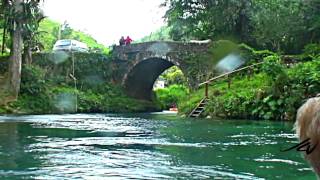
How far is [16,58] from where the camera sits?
25.2 m

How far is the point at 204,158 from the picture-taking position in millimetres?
7367

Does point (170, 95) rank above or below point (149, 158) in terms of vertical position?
above

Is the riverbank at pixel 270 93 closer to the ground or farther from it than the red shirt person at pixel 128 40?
closer to the ground

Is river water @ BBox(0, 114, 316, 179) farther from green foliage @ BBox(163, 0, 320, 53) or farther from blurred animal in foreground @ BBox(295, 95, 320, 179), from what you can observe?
green foliage @ BBox(163, 0, 320, 53)

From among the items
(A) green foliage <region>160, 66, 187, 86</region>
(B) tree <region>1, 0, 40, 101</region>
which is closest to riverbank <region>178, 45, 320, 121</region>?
(B) tree <region>1, 0, 40, 101</region>

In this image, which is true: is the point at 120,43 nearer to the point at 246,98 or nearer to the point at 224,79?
the point at 224,79

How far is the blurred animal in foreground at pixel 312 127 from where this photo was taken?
1363mm

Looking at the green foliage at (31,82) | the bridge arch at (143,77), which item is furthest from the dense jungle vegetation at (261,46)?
the green foliage at (31,82)

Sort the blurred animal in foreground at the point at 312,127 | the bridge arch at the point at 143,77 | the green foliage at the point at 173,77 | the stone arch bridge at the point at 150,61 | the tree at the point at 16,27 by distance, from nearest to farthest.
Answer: the blurred animal in foreground at the point at 312,127 < the tree at the point at 16,27 < the stone arch bridge at the point at 150,61 < the bridge arch at the point at 143,77 < the green foliage at the point at 173,77

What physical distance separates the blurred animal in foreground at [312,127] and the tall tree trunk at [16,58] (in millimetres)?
24771

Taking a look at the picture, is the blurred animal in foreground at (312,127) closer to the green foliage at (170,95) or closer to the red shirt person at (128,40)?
the red shirt person at (128,40)

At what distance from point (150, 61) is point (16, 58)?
10273 mm

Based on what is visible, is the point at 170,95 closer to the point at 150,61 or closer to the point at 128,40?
the point at 128,40

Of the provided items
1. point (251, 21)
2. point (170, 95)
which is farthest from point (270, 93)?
point (170, 95)
